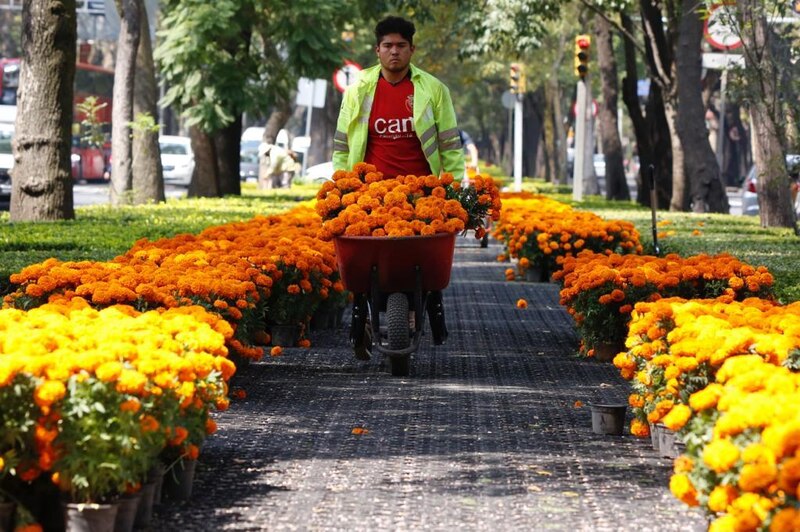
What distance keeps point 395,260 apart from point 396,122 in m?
1.10

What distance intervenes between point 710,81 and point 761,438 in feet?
120

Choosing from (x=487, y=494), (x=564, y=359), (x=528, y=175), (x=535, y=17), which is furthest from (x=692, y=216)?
(x=528, y=175)

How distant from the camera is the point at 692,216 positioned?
2391cm

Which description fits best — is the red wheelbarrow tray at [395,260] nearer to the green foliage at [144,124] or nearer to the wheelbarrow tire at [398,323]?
the wheelbarrow tire at [398,323]

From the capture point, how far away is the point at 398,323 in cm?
→ 1015

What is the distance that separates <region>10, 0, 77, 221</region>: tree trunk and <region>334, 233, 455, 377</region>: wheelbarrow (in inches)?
336

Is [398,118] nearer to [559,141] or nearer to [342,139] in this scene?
[342,139]

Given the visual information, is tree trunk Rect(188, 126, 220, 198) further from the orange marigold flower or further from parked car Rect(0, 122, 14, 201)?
the orange marigold flower

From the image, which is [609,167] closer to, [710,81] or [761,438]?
[710,81]

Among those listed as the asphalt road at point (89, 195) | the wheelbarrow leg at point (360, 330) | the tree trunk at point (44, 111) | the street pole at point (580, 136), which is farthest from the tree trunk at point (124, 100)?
the wheelbarrow leg at point (360, 330)

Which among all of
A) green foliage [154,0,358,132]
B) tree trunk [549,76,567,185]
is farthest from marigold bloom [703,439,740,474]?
tree trunk [549,76,567,185]

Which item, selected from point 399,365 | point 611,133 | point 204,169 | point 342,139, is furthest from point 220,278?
point 611,133

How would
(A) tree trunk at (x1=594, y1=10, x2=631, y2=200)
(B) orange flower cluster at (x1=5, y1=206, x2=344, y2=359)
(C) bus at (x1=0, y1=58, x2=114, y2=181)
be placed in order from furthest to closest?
(C) bus at (x1=0, y1=58, x2=114, y2=181) → (A) tree trunk at (x1=594, y1=10, x2=631, y2=200) → (B) orange flower cluster at (x1=5, y1=206, x2=344, y2=359)

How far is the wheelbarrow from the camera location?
32.9 feet
